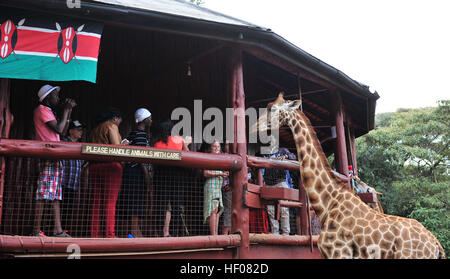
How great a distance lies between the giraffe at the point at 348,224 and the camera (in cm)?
502

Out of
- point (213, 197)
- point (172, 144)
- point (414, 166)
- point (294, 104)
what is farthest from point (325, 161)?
point (414, 166)

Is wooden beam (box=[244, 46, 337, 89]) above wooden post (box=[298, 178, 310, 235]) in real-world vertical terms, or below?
above

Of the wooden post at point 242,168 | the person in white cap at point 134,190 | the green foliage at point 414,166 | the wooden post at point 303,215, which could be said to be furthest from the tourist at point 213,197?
the green foliage at point 414,166

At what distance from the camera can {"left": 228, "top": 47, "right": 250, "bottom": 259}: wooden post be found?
6020 mm

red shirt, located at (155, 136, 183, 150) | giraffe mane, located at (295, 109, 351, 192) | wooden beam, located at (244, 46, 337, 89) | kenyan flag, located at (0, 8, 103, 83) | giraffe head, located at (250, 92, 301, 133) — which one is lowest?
giraffe mane, located at (295, 109, 351, 192)

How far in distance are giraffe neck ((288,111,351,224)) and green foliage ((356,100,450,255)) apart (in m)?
14.0

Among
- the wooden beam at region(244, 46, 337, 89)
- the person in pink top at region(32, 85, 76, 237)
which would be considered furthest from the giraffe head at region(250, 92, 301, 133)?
the person in pink top at region(32, 85, 76, 237)

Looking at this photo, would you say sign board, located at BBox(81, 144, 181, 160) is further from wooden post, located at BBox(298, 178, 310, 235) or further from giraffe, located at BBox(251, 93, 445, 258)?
wooden post, located at BBox(298, 178, 310, 235)

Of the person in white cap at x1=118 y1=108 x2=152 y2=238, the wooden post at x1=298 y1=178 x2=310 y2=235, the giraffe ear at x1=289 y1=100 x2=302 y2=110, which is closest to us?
the person in white cap at x1=118 y1=108 x2=152 y2=238

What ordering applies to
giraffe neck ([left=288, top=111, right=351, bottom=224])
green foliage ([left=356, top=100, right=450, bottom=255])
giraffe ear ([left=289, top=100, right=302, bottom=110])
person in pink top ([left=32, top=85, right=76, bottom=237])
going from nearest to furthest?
person in pink top ([left=32, top=85, right=76, bottom=237])
giraffe neck ([left=288, top=111, right=351, bottom=224])
giraffe ear ([left=289, top=100, right=302, bottom=110])
green foliage ([left=356, top=100, right=450, bottom=255])

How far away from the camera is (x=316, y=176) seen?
5.88 metres

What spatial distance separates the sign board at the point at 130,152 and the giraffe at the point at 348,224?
1.88 m
